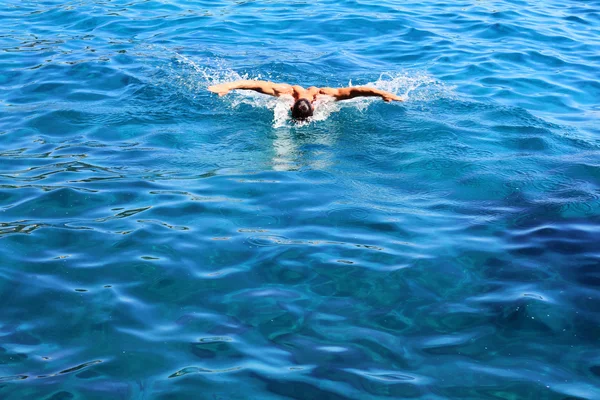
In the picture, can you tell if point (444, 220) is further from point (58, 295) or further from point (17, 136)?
point (17, 136)

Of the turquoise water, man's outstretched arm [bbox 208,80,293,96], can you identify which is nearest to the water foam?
the turquoise water

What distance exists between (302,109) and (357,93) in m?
0.90

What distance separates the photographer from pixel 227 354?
5543mm

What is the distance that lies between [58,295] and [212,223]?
194 cm

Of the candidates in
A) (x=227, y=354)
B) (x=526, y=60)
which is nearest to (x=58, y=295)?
(x=227, y=354)

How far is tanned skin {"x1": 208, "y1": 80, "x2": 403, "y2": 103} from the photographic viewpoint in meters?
10.1

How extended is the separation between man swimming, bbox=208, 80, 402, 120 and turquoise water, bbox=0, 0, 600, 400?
0.27 meters

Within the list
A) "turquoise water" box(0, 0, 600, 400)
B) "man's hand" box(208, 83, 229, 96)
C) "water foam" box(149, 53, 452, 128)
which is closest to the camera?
"turquoise water" box(0, 0, 600, 400)

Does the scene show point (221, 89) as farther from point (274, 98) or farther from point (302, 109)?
point (274, 98)

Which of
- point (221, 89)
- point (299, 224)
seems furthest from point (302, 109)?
point (299, 224)

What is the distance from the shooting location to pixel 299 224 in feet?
25.0

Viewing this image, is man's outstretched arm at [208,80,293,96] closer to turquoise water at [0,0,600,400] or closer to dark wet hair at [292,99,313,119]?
turquoise water at [0,0,600,400]

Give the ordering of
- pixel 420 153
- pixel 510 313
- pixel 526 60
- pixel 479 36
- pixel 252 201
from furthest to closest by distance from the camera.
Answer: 1. pixel 479 36
2. pixel 526 60
3. pixel 420 153
4. pixel 252 201
5. pixel 510 313

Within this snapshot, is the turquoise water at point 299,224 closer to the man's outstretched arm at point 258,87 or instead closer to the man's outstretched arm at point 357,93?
the man's outstretched arm at point 258,87
